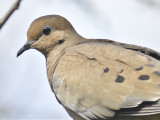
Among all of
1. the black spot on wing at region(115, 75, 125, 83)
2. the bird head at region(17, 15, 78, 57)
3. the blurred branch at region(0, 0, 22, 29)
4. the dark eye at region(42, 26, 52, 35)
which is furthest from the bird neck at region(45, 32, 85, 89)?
the blurred branch at region(0, 0, 22, 29)

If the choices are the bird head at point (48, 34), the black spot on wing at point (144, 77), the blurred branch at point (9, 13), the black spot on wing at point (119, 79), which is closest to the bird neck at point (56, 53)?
the bird head at point (48, 34)

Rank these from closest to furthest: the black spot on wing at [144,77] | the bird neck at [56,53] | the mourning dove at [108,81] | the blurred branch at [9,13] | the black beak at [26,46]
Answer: the blurred branch at [9,13] < the mourning dove at [108,81] < the black spot on wing at [144,77] < the bird neck at [56,53] < the black beak at [26,46]

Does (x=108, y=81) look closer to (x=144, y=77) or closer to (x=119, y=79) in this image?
(x=119, y=79)

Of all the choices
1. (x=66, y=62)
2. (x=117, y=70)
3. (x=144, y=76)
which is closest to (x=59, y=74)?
(x=66, y=62)

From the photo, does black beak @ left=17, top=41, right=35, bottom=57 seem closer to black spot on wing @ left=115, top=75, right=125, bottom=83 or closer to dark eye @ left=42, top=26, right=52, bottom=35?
dark eye @ left=42, top=26, right=52, bottom=35

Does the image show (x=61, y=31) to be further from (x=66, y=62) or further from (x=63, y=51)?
(x=66, y=62)

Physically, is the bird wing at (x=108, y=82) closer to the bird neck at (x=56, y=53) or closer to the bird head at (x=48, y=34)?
the bird neck at (x=56, y=53)
